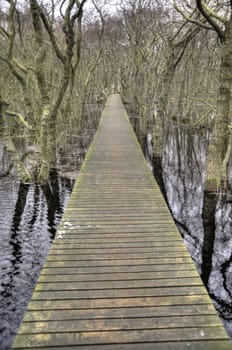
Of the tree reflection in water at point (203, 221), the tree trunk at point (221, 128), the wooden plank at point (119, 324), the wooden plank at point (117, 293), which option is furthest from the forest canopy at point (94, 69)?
the wooden plank at point (119, 324)

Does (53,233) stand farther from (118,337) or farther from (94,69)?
(94,69)

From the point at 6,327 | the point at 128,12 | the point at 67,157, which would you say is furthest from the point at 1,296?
the point at 128,12

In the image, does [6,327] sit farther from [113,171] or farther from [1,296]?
[113,171]

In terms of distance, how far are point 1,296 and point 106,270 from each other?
2.15m

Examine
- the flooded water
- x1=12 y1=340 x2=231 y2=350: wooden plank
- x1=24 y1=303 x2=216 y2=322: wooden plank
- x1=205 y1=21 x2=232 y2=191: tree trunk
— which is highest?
x1=205 y1=21 x2=232 y2=191: tree trunk

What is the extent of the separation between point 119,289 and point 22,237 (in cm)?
387

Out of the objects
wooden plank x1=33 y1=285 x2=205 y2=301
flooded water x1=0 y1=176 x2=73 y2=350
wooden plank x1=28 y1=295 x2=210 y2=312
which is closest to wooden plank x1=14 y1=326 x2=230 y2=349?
wooden plank x1=28 y1=295 x2=210 y2=312

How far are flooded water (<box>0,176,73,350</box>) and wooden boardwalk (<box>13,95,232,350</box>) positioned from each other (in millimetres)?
1177

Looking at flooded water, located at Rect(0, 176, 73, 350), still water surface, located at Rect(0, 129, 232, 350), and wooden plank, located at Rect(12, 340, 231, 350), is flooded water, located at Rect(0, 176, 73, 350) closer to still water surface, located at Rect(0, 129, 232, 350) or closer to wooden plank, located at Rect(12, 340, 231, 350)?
still water surface, located at Rect(0, 129, 232, 350)

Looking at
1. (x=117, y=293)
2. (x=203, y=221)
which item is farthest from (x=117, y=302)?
(x=203, y=221)

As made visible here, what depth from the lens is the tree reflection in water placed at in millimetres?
5660

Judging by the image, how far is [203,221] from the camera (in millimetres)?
8070

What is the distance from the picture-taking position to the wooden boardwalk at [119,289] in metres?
2.99

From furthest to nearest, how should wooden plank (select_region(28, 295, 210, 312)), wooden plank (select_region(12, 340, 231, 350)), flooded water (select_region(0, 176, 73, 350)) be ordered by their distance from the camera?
flooded water (select_region(0, 176, 73, 350))
wooden plank (select_region(28, 295, 210, 312))
wooden plank (select_region(12, 340, 231, 350))
